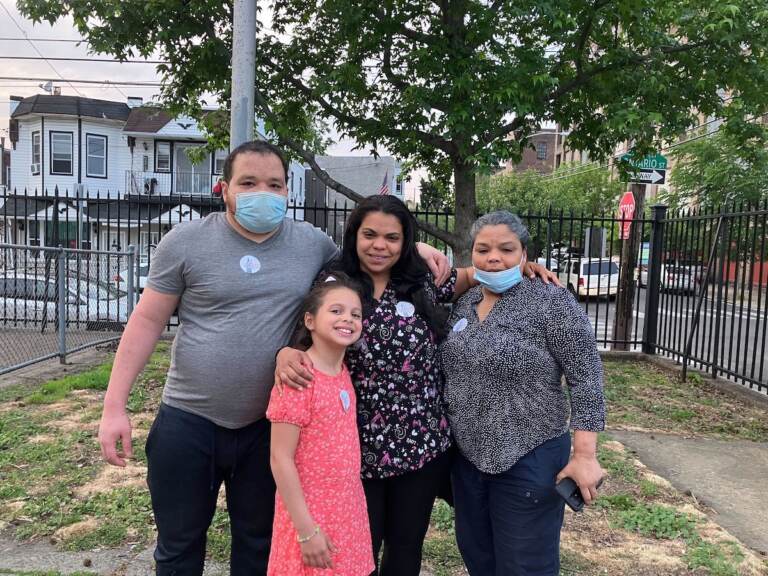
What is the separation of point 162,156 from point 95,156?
9.37 feet

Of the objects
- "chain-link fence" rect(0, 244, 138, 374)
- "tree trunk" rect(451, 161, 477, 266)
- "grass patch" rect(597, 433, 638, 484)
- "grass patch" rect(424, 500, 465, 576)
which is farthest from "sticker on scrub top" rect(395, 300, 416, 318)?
"chain-link fence" rect(0, 244, 138, 374)

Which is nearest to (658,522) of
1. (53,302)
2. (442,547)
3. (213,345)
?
(442,547)

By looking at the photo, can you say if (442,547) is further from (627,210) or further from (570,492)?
(627,210)

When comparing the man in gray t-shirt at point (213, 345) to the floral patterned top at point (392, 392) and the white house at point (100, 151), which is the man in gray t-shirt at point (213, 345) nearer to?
the floral patterned top at point (392, 392)

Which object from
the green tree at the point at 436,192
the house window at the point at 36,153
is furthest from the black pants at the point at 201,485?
the house window at the point at 36,153

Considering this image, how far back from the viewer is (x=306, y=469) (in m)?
2.05

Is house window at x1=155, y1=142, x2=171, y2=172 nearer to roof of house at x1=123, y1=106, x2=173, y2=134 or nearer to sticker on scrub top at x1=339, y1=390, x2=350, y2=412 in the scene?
roof of house at x1=123, y1=106, x2=173, y2=134

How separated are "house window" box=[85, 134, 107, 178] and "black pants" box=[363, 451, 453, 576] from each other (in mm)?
28839

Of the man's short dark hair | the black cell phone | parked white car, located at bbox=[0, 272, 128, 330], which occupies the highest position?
the man's short dark hair

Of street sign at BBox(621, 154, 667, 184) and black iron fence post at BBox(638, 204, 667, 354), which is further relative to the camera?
black iron fence post at BBox(638, 204, 667, 354)

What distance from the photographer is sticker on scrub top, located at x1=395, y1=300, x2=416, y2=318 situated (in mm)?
2270

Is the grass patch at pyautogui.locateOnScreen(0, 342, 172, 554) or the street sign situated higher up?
the street sign

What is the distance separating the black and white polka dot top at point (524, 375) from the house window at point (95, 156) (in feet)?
95.1

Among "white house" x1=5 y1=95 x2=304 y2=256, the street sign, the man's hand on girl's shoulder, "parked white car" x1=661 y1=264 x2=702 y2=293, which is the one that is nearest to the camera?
the man's hand on girl's shoulder
